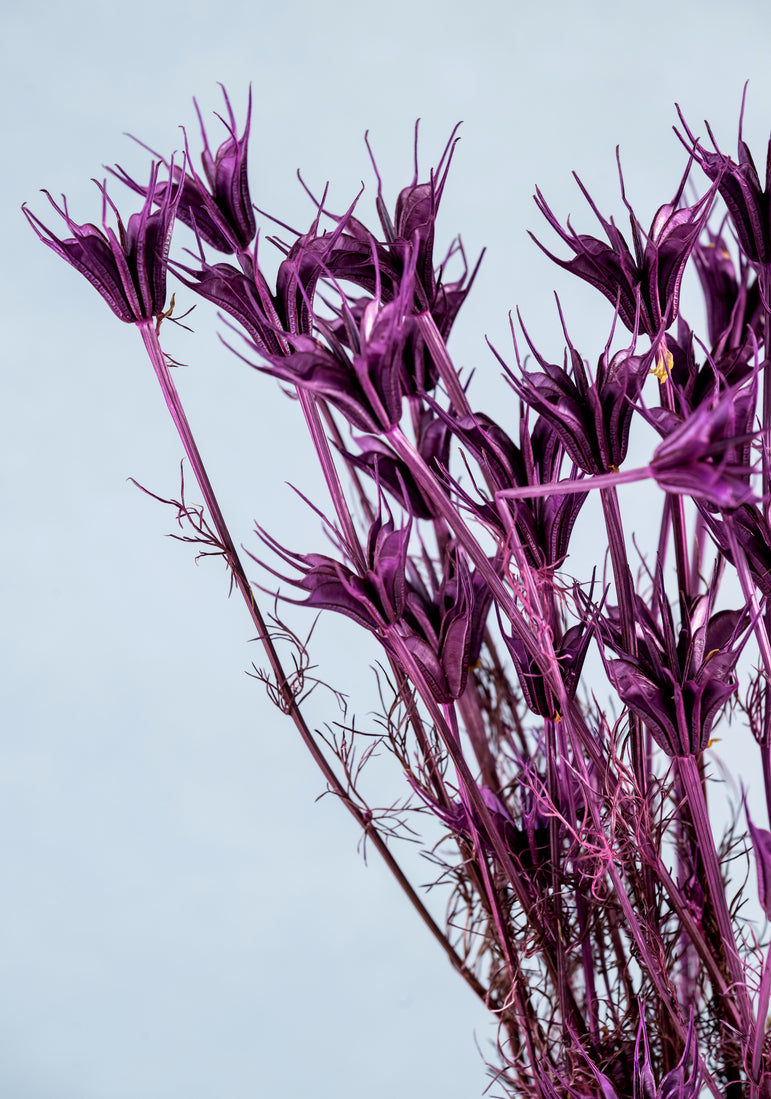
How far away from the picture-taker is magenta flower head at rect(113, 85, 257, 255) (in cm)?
43

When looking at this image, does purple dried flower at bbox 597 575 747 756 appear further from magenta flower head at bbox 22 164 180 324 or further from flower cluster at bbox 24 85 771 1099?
magenta flower head at bbox 22 164 180 324

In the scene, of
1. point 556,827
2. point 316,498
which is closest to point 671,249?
point 556,827

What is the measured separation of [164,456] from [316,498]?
15cm

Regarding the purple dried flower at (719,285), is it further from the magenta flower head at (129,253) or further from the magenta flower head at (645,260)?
the magenta flower head at (129,253)

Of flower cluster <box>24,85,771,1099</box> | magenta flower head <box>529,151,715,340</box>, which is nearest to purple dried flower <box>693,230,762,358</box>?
flower cluster <box>24,85,771,1099</box>

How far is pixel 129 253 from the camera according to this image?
44 centimetres

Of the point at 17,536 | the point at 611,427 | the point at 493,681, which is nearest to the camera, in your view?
the point at 611,427

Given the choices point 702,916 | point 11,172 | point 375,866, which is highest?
point 11,172

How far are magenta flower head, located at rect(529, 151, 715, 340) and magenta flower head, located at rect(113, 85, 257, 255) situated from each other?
111mm

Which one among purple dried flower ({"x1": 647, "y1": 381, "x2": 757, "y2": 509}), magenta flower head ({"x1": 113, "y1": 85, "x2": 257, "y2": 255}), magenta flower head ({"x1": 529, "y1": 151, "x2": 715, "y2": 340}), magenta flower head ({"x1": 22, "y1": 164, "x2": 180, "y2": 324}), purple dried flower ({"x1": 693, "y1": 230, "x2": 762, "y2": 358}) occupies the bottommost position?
purple dried flower ({"x1": 647, "y1": 381, "x2": 757, "y2": 509})

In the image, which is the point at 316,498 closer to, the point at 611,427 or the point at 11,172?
the point at 11,172

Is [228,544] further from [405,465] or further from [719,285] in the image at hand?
[719,285]

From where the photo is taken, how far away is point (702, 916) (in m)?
0.49

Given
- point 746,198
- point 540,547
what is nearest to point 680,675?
point 540,547
